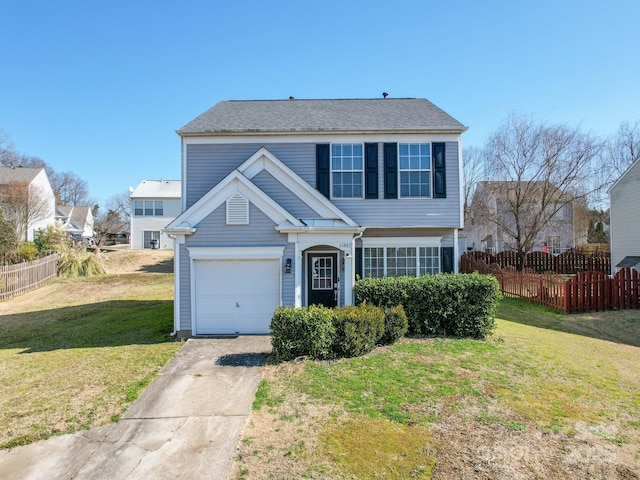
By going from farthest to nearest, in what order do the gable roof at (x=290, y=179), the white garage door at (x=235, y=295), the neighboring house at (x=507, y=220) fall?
the neighboring house at (x=507, y=220) → the gable roof at (x=290, y=179) → the white garage door at (x=235, y=295)

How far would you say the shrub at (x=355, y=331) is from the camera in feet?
27.5

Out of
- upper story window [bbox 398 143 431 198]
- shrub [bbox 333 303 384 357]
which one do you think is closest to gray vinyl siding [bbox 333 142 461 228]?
upper story window [bbox 398 143 431 198]

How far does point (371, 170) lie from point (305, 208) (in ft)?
8.66

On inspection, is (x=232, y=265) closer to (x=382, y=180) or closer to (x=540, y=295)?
(x=382, y=180)

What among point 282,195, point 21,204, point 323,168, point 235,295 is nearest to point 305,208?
point 282,195

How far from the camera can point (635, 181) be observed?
19.0 metres

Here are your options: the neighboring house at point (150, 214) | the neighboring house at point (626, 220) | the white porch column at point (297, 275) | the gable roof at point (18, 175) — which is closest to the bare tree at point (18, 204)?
the gable roof at point (18, 175)

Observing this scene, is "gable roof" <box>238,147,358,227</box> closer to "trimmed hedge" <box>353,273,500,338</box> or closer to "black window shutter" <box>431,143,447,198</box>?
"trimmed hedge" <box>353,273,500,338</box>

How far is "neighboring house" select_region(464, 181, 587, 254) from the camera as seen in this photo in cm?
2686

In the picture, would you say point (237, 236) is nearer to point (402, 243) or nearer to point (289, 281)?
point (289, 281)

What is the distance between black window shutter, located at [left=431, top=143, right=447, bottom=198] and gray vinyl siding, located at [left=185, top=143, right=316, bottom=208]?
3975mm

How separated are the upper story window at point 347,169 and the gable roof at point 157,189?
103 ft

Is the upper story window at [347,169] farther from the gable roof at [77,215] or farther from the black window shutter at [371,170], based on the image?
the gable roof at [77,215]

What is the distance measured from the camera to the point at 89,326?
42.2ft
